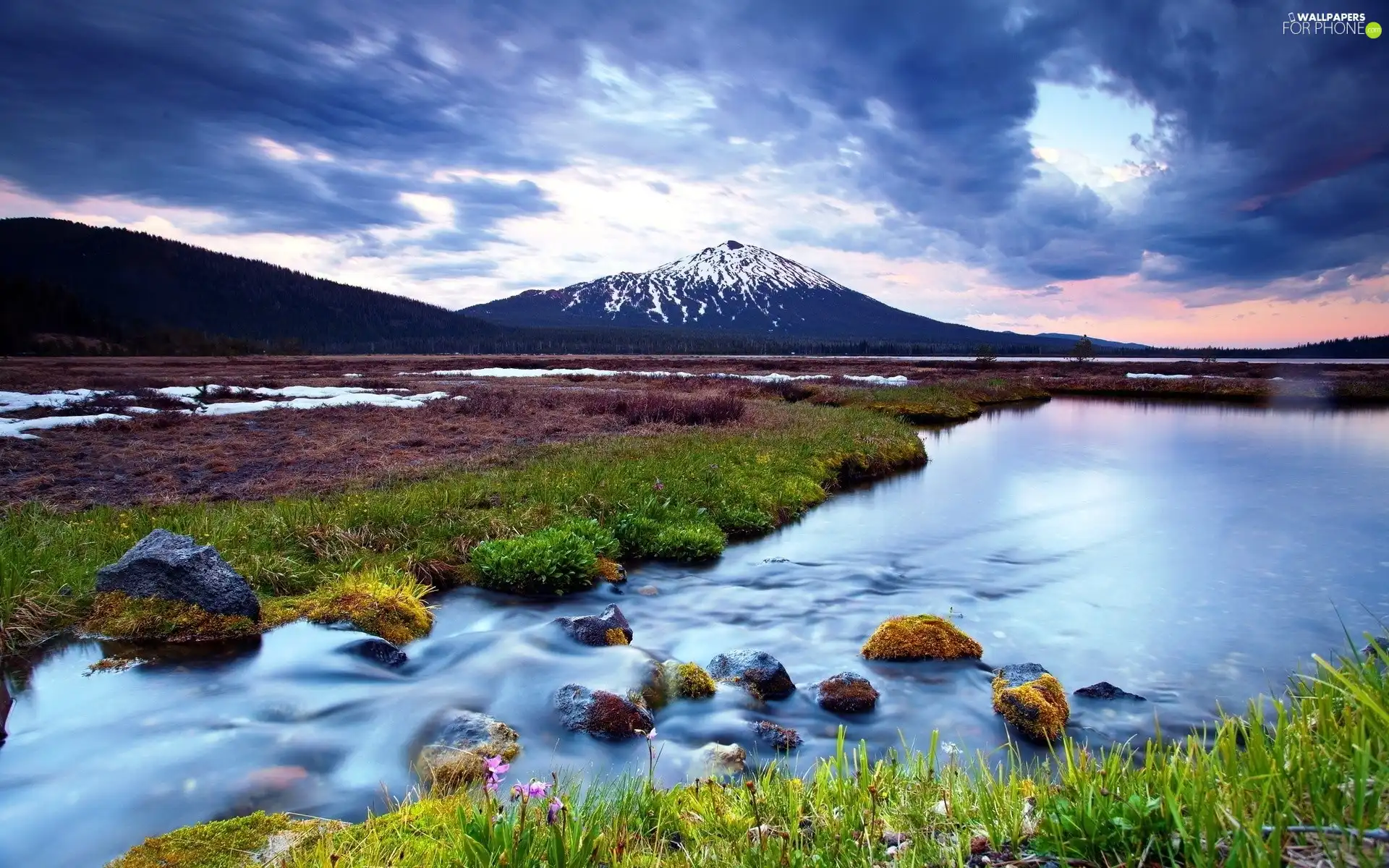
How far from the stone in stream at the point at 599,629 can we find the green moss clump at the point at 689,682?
4.70 feet

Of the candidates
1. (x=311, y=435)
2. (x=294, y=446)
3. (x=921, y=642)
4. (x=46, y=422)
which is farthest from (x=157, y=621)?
(x=46, y=422)

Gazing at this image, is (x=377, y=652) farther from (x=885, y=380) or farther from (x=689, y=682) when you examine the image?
(x=885, y=380)

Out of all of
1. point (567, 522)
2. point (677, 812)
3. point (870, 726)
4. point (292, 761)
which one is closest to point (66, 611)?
point (292, 761)

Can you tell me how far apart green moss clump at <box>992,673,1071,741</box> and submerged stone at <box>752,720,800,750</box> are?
94.3 inches

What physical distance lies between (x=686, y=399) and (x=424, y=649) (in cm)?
2499

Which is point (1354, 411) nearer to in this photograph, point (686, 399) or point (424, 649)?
point (686, 399)

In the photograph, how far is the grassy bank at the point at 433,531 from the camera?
8805 millimetres

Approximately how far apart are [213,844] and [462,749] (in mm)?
1991

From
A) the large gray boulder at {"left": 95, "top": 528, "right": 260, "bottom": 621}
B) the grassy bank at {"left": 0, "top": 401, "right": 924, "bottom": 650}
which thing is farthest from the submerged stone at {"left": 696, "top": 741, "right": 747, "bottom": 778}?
the large gray boulder at {"left": 95, "top": 528, "right": 260, "bottom": 621}

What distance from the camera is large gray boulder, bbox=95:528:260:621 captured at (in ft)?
27.9

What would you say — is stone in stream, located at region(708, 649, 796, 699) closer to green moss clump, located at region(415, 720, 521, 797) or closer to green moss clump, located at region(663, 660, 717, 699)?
green moss clump, located at region(663, 660, 717, 699)

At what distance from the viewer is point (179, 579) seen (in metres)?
8.49

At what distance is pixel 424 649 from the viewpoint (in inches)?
352

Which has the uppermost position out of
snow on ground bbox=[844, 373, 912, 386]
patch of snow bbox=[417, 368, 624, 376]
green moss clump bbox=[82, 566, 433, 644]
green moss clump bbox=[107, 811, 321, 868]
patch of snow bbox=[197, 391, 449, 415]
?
snow on ground bbox=[844, 373, 912, 386]
